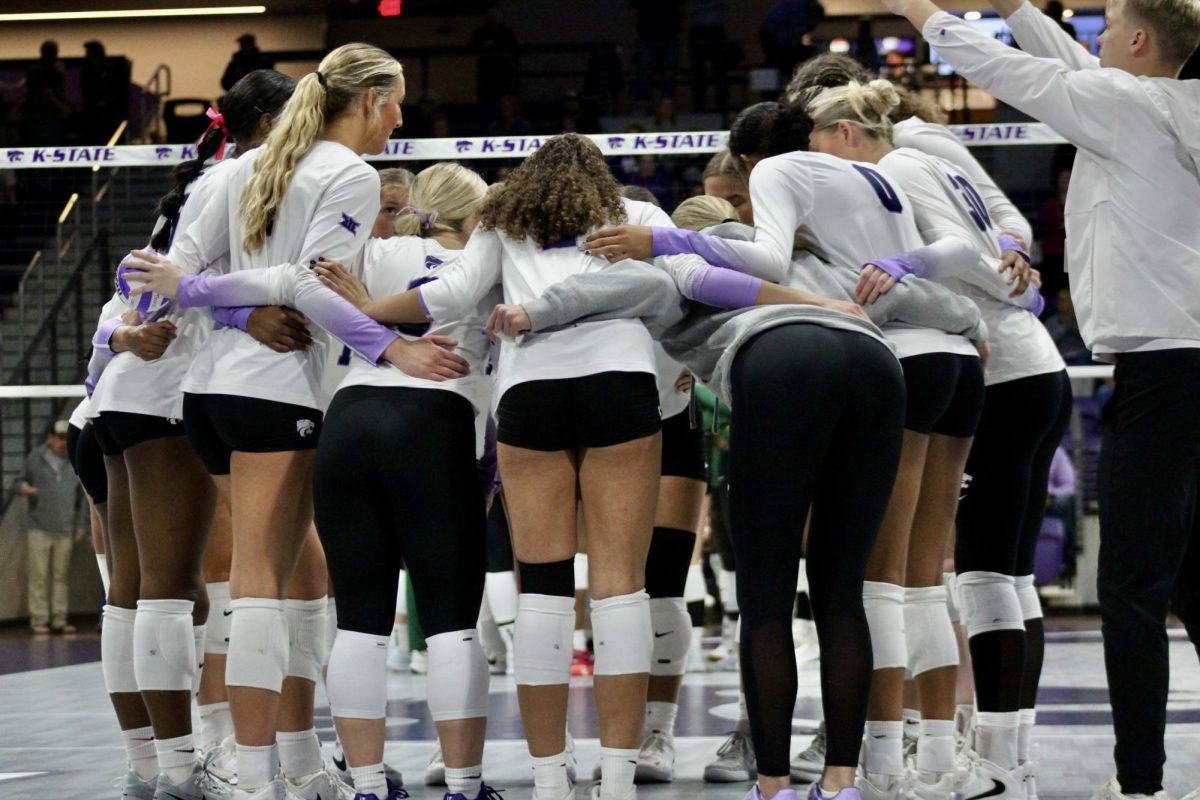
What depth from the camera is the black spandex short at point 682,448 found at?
15.3ft

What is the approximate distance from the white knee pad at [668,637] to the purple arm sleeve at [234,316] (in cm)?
164

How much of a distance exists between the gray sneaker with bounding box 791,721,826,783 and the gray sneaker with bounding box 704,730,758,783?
0.14 m

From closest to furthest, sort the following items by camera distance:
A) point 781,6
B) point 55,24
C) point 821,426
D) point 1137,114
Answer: point 821,426, point 1137,114, point 781,6, point 55,24

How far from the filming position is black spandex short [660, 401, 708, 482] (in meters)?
4.68

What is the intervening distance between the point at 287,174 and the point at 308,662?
1.44 m

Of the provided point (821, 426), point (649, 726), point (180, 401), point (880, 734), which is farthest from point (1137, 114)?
point (180, 401)

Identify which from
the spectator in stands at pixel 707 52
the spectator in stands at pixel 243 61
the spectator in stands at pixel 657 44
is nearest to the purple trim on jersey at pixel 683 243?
the spectator in stands at pixel 707 52

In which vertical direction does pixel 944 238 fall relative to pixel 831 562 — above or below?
above

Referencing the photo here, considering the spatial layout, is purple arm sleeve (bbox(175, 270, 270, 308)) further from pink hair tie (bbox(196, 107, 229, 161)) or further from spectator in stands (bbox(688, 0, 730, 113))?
spectator in stands (bbox(688, 0, 730, 113))

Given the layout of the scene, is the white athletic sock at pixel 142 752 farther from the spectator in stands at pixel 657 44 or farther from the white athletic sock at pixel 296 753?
the spectator in stands at pixel 657 44

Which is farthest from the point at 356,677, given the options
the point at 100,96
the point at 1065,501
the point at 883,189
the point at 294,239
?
the point at 100,96

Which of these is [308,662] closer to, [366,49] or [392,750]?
[392,750]

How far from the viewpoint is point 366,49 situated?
4.03m

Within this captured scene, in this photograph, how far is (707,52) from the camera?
1678 cm
